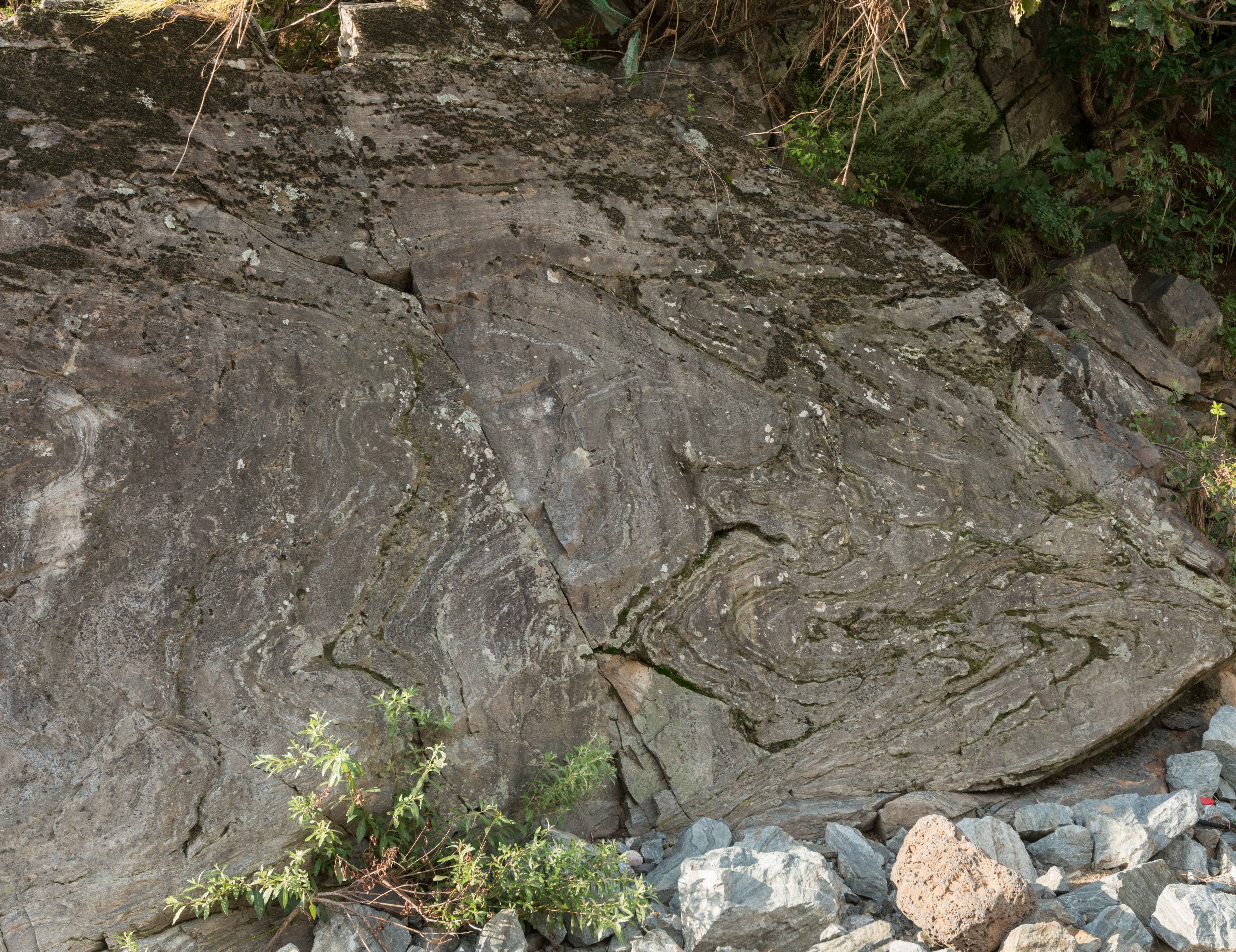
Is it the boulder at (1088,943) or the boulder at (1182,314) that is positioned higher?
the boulder at (1182,314)

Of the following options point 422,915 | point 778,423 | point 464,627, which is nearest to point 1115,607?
point 778,423

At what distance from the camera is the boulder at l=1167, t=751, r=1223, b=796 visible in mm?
3791

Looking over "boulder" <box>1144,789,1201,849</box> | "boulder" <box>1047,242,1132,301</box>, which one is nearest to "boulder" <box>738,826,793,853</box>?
"boulder" <box>1144,789,1201,849</box>

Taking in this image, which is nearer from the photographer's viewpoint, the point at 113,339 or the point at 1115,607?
the point at 113,339

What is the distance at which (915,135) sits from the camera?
216 inches

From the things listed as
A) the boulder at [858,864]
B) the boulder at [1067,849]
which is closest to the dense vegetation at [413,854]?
the boulder at [858,864]

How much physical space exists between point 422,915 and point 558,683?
2.99 feet

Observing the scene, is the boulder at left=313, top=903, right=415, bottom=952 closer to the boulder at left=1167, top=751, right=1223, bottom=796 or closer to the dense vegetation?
the dense vegetation

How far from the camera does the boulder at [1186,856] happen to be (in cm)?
336

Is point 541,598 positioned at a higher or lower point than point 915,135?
lower

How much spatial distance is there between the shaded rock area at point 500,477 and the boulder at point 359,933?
0.34m

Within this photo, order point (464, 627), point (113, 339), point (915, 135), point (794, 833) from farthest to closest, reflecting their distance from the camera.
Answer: point (915, 135) → point (794, 833) → point (464, 627) → point (113, 339)

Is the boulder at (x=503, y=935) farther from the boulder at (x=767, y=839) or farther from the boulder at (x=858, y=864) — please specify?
the boulder at (x=858, y=864)

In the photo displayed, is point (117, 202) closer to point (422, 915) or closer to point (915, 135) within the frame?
point (422, 915)
